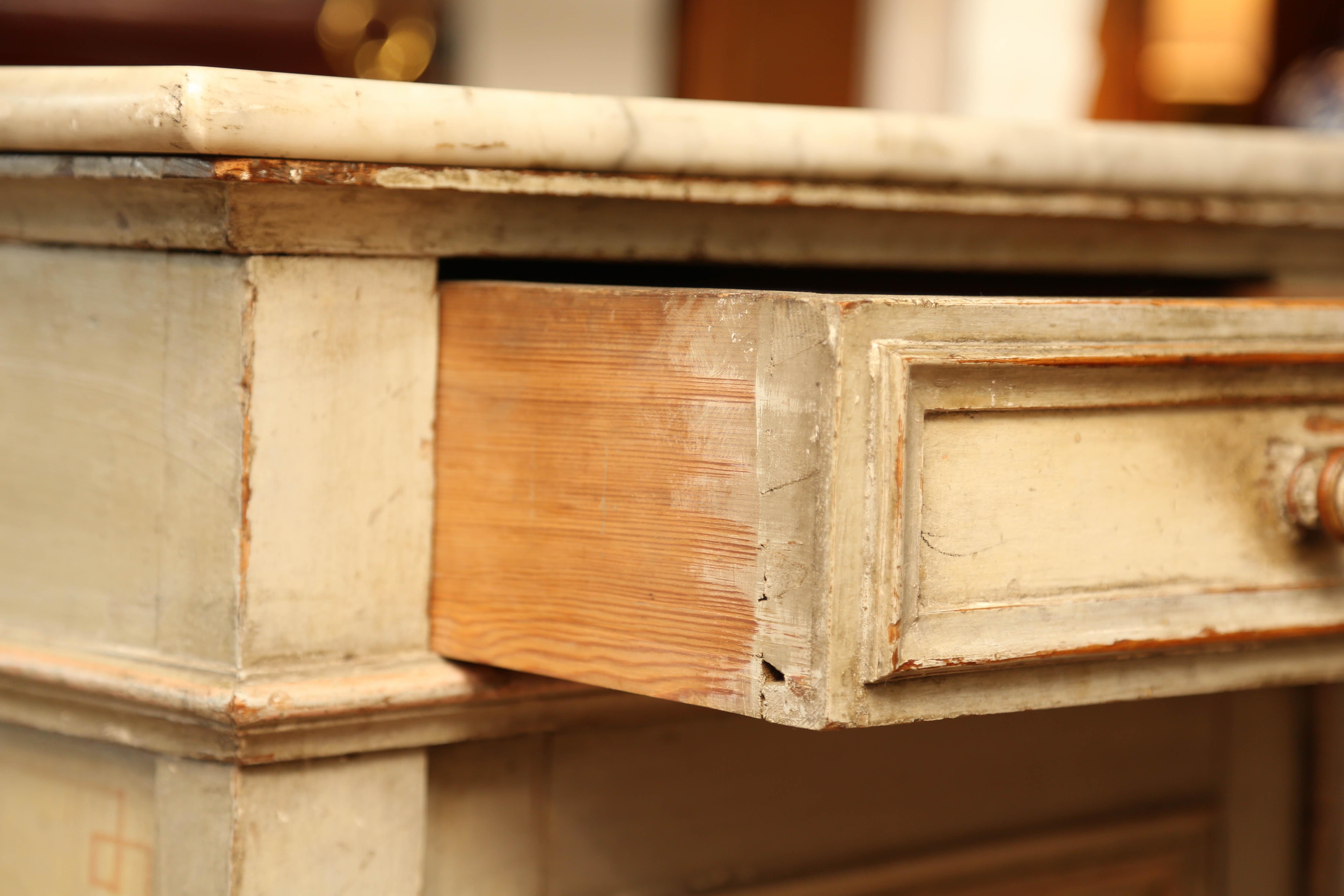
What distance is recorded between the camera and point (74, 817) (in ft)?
1.77

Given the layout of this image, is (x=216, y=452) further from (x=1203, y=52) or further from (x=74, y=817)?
(x=1203, y=52)

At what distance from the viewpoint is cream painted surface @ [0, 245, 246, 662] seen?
483 millimetres

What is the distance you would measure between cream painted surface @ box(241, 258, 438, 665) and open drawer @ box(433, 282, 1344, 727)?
1cm

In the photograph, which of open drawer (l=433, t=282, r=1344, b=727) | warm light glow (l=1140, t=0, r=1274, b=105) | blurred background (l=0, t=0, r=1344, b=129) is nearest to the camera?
open drawer (l=433, t=282, r=1344, b=727)

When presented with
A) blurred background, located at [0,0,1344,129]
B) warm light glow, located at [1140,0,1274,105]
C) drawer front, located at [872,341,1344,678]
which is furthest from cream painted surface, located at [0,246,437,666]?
warm light glow, located at [1140,0,1274,105]

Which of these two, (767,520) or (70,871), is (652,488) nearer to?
(767,520)

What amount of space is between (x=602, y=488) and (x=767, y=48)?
120 centimetres

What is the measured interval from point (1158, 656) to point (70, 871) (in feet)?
1.33

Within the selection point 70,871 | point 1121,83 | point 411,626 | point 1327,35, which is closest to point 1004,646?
point 411,626

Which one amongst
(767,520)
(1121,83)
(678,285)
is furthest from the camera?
(1121,83)

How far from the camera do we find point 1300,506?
1.76 feet

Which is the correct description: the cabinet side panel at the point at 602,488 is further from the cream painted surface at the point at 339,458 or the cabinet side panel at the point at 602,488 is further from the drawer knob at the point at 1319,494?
the drawer knob at the point at 1319,494

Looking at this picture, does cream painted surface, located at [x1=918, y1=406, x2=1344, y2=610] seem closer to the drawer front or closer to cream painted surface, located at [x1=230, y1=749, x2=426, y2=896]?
the drawer front

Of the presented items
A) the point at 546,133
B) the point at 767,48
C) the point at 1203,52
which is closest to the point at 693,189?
the point at 546,133
